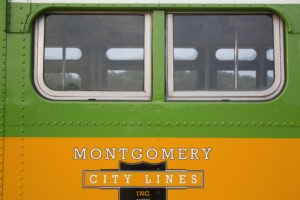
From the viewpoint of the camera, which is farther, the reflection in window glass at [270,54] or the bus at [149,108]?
the reflection in window glass at [270,54]

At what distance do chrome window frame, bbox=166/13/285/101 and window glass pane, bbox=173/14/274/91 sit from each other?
30 millimetres

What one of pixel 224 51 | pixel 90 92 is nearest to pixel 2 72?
pixel 90 92

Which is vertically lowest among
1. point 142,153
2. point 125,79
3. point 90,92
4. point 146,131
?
point 142,153

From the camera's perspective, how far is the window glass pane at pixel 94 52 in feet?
6.96

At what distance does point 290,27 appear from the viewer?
207cm

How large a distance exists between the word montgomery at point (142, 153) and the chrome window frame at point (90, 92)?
0.37 metres

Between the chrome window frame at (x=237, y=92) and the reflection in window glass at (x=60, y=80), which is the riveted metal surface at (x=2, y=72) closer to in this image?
the reflection in window glass at (x=60, y=80)

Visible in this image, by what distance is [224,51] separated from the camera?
2129mm

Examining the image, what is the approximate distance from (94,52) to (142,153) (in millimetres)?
837

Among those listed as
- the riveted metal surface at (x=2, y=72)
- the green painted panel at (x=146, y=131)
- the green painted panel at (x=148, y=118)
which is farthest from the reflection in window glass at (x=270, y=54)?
the riveted metal surface at (x=2, y=72)

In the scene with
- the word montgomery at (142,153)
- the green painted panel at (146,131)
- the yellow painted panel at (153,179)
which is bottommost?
the yellow painted panel at (153,179)

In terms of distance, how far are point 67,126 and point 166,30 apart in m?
1.01

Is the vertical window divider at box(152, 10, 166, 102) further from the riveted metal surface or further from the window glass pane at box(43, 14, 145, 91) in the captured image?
the riveted metal surface

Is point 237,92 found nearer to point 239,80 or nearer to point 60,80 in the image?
point 239,80
